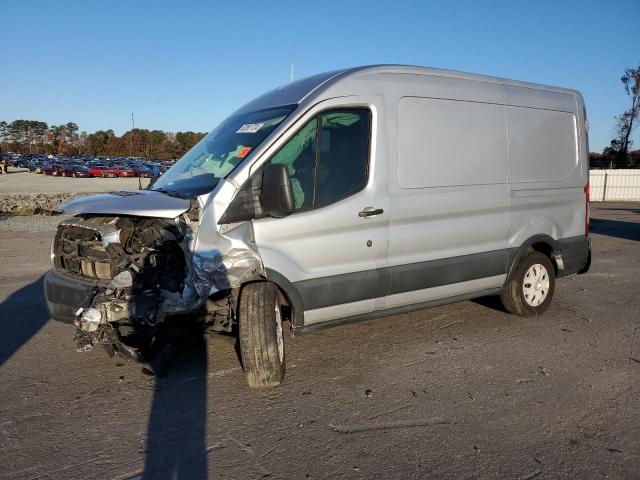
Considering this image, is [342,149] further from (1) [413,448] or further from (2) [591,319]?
(2) [591,319]

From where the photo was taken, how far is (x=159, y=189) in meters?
4.60

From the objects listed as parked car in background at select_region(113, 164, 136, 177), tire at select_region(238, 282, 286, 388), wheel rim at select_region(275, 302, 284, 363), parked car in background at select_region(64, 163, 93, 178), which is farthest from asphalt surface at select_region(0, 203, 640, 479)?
parked car in background at select_region(113, 164, 136, 177)

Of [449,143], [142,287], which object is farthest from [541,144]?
[142,287]

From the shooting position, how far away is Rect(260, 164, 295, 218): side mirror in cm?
372

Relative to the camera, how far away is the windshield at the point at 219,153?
13.6 feet

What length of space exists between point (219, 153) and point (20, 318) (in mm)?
3123

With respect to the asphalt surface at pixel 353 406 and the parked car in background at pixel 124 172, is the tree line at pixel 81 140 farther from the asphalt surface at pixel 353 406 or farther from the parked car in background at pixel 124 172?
the asphalt surface at pixel 353 406

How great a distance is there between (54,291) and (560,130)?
17.1 feet

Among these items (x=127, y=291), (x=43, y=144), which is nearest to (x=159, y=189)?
(x=127, y=291)

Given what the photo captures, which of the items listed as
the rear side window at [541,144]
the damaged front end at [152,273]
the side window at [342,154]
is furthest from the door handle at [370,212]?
the rear side window at [541,144]

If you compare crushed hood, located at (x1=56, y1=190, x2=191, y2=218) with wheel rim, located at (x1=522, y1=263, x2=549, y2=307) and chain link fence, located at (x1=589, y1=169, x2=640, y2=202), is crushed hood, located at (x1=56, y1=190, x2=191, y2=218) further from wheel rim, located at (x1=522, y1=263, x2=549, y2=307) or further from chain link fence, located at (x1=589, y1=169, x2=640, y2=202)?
chain link fence, located at (x1=589, y1=169, x2=640, y2=202)

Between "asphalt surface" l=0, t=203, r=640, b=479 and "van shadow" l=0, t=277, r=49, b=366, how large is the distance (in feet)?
0.12

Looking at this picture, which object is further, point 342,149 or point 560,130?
point 560,130

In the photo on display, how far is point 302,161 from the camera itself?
4.11 m
